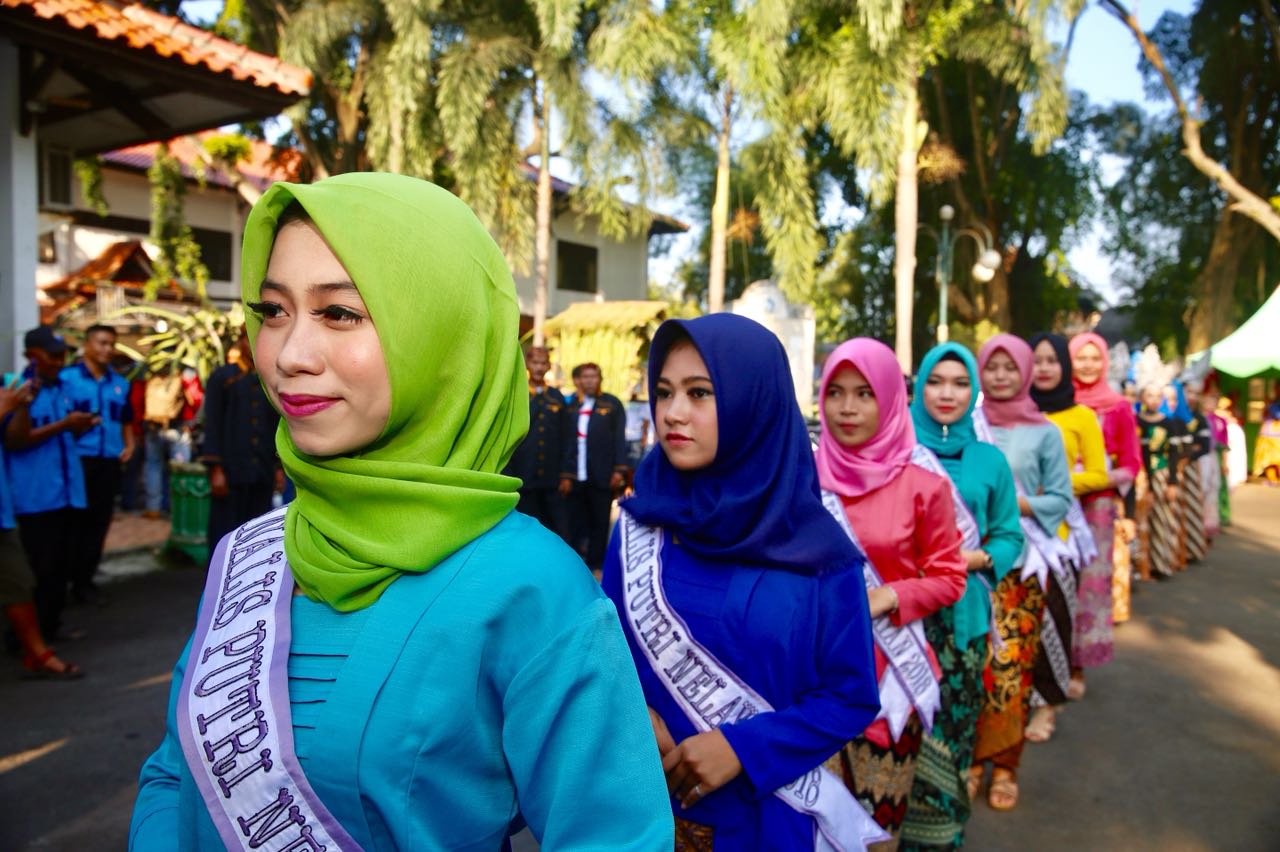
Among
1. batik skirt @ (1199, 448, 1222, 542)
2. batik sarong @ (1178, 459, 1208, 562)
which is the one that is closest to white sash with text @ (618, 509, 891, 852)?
batik sarong @ (1178, 459, 1208, 562)

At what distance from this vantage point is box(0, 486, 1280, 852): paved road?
11.8ft

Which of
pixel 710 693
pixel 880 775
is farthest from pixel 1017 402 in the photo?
pixel 710 693

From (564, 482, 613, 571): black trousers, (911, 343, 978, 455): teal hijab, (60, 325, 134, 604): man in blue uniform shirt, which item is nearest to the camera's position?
(911, 343, 978, 455): teal hijab

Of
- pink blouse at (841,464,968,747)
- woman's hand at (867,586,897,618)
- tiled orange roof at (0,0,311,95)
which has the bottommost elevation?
woman's hand at (867,586,897,618)

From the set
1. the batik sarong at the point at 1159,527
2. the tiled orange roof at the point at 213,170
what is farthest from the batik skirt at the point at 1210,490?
the tiled orange roof at the point at 213,170

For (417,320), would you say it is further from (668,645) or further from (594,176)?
(594,176)

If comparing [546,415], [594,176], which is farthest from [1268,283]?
[546,415]

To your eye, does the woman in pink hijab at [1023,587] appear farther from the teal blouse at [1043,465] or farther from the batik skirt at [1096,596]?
the batik skirt at [1096,596]

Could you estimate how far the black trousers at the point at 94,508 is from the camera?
6.23 m

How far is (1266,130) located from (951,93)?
6.93 meters

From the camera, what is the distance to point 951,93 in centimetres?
2270

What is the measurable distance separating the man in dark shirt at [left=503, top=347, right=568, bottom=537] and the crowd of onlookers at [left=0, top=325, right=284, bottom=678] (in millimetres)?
2057

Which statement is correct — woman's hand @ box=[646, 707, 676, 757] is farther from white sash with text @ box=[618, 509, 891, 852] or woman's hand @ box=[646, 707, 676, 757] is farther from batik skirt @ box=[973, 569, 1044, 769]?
batik skirt @ box=[973, 569, 1044, 769]

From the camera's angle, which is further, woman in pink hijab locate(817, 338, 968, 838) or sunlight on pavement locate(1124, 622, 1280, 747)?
sunlight on pavement locate(1124, 622, 1280, 747)
